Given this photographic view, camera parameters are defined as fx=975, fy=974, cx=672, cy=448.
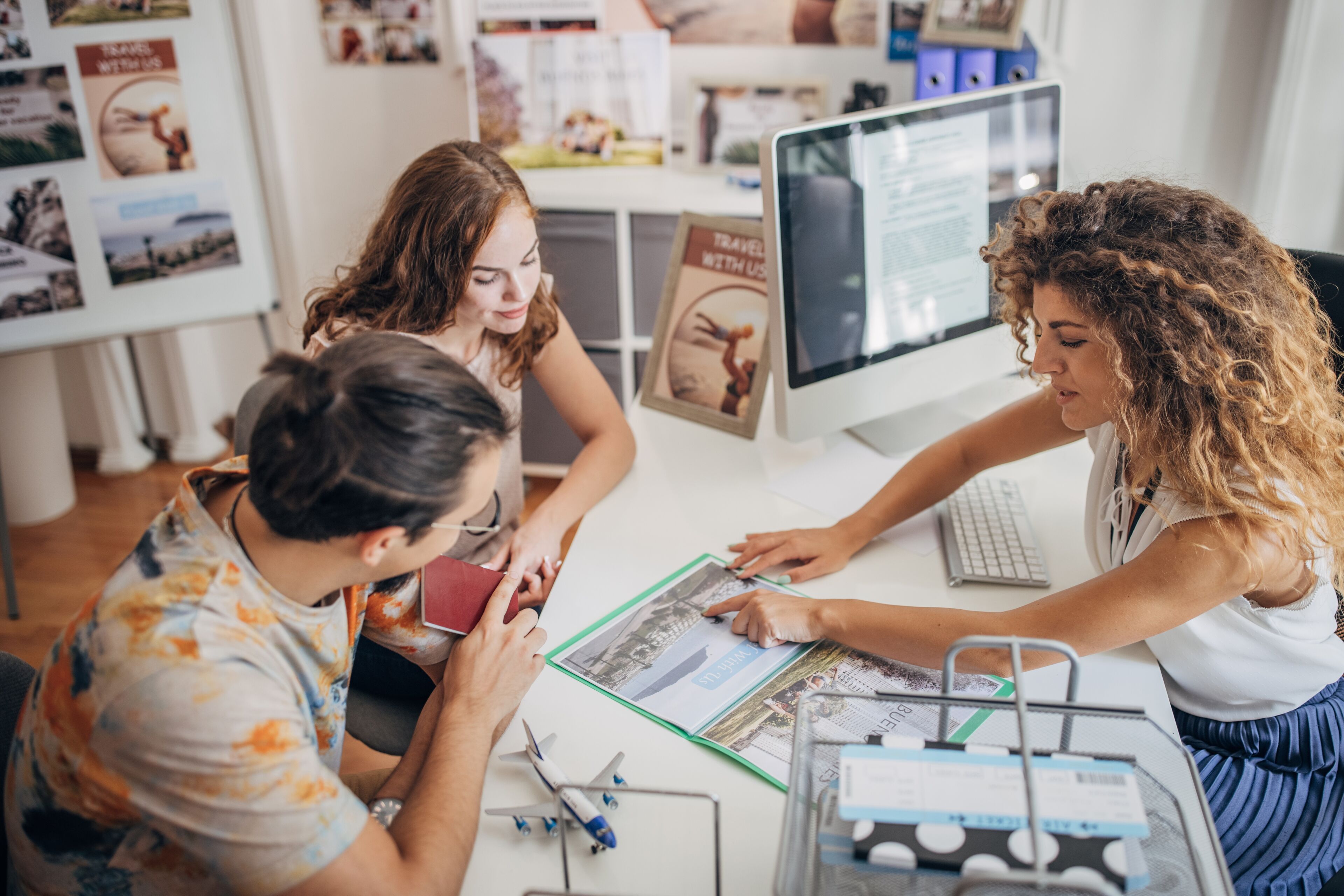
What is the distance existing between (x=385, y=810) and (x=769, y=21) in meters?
2.40

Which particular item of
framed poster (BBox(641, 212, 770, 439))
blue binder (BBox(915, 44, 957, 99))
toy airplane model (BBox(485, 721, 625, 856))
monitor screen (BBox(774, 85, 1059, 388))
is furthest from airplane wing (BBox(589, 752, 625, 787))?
blue binder (BBox(915, 44, 957, 99))

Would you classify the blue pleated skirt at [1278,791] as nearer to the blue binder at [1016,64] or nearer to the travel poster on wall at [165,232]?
the blue binder at [1016,64]

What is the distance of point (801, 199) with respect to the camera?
1274 millimetres

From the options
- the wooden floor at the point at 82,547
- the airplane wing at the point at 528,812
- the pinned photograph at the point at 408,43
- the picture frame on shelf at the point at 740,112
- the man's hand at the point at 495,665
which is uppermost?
the pinned photograph at the point at 408,43

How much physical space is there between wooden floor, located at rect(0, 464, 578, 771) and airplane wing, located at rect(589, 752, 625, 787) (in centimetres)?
116

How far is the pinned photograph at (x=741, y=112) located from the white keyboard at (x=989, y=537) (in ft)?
5.10

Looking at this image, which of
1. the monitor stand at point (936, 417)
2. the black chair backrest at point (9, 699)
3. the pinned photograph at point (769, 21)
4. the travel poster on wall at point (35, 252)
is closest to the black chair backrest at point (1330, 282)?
the monitor stand at point (936, 417)

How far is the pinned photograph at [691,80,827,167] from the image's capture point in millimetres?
2658

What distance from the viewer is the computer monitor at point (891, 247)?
1.29 metres

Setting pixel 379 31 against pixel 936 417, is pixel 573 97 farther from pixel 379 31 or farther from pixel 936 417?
pixel 936 417

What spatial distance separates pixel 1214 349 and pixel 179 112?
2.34 m

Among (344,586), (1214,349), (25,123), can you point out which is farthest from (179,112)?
(1214,349)

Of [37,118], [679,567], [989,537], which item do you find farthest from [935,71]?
[37,118]

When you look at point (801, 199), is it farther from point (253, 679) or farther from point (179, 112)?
point (179, 112)
